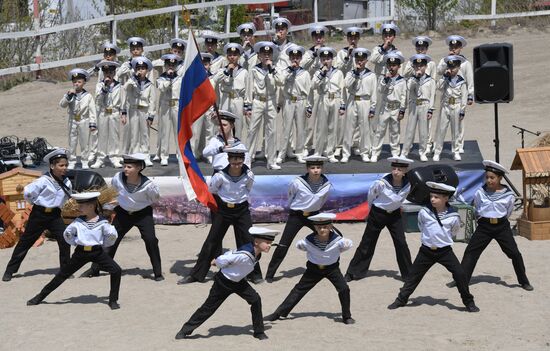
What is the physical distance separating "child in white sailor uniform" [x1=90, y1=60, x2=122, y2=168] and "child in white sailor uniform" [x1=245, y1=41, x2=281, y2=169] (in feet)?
6.90

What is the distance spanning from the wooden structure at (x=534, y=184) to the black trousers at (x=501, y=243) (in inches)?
107

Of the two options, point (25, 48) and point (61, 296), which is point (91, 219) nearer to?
point (61, 296)

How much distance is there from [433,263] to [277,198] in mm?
5370

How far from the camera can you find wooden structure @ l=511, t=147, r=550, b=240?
1669cm

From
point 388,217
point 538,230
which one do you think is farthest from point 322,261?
point 538,230

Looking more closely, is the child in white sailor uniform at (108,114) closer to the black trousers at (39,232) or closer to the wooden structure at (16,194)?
the wooden structure at (16,194)

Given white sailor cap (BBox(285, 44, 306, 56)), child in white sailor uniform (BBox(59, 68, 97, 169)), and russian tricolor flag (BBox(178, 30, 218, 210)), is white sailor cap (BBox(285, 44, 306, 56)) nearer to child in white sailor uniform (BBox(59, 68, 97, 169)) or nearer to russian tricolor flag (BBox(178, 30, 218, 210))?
child in white sailor uniform (BBox(59, 68, 97, 169))

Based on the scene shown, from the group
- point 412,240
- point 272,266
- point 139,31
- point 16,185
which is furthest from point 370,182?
point 139,31

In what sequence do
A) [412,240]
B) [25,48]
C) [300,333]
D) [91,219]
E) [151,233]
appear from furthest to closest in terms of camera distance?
1. [25,48]
2. [412,240]
3. [151,233]
4. [91,219]
5. [300,333]

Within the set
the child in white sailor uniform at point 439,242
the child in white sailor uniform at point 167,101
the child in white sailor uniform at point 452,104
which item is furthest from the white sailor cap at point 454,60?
the child in white sailor uniform at point 439,242

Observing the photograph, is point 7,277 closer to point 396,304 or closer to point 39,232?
point 39,232

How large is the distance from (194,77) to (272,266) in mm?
2558

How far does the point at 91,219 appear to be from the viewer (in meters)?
13.3

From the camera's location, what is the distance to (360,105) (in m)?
19.0
